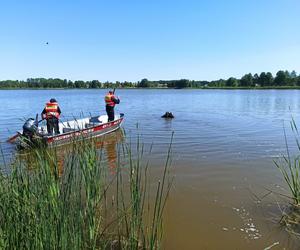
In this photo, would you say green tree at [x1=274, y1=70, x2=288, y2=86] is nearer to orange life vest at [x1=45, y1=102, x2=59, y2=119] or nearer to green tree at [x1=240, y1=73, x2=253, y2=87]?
green tree at [x1=240, y1=73, x2=253, y2=87]

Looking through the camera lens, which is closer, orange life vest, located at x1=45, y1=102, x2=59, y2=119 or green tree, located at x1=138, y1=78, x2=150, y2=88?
orange life vest, located at x1=45, y1=102, x2=59, y2=119

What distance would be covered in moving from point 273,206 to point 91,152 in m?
4.38

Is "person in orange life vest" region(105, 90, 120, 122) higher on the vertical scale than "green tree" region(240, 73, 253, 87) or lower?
lower

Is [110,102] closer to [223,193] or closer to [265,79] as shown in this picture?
[223,193]

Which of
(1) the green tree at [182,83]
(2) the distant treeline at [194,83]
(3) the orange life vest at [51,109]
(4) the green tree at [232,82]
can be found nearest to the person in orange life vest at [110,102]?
(3) the orange life vest at [51,109]

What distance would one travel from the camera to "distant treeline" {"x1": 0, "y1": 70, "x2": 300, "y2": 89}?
10819 cm

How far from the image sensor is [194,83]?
135m

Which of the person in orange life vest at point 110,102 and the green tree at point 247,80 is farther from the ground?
the green tree at point 247,80

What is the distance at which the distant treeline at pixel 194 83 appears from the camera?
10819 centimetres

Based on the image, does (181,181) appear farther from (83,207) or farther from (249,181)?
(83,207)

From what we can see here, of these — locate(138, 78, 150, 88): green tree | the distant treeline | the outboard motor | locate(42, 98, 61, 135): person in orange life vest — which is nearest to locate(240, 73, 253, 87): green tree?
the distant treeline

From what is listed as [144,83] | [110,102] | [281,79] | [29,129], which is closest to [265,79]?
[281,79]

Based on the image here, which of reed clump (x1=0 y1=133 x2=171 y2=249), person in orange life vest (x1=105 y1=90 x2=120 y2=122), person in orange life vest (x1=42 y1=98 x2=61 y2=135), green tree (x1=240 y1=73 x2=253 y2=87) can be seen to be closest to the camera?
reed clump (x1=0 y1=133 x2=171 y2=249)

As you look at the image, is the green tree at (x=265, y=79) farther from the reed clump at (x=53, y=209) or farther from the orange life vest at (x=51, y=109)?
the reed clump at (x=53, y=209)
